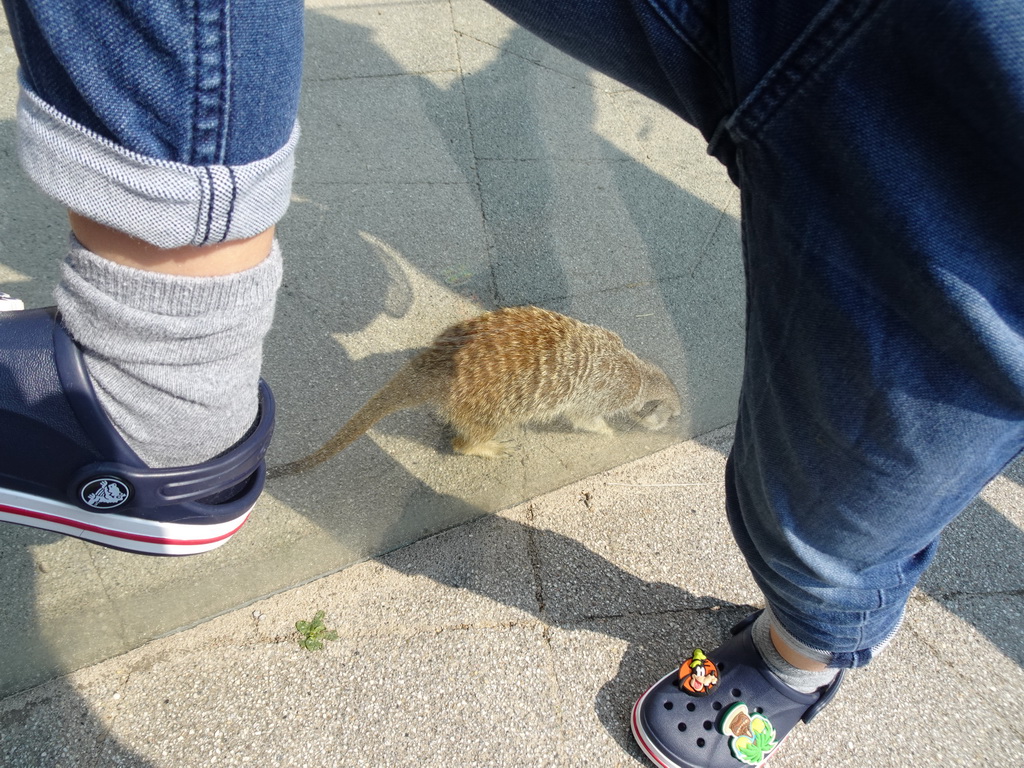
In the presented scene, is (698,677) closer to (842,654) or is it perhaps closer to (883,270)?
(842,654)

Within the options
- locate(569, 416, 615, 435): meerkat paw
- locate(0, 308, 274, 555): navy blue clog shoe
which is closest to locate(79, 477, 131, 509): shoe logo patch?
locate(0, 308, 274, 555): navy blue clog shoe

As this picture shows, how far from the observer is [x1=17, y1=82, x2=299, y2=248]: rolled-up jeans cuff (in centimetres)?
77

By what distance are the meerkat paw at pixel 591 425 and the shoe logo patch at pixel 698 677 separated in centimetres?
116

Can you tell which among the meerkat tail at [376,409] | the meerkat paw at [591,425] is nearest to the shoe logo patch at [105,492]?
the meerkat tail at [376,409]

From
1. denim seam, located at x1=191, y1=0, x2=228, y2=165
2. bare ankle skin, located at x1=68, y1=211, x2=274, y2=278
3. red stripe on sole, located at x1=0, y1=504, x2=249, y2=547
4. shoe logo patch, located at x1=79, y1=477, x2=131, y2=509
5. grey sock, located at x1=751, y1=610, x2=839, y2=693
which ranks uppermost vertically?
→ denim seam, located at x1=191, y1=0, x2=228, y2=165

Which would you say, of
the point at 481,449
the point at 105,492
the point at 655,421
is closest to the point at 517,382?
the point at 481,449

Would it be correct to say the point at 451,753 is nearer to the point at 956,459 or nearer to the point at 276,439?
the point at 276,439

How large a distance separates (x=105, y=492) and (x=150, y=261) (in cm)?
44

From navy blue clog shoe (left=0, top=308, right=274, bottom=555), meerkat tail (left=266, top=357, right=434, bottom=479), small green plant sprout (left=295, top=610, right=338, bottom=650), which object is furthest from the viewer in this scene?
meerkat tail (left=266, top=357, right=434, bottom=479)

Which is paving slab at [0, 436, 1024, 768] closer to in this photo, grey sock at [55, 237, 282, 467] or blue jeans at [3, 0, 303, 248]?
grey sock at [55, 237, 282, 467]

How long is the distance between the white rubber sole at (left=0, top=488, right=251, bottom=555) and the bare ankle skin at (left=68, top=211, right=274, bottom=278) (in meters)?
0.51

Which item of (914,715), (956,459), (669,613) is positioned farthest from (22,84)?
(914,715)

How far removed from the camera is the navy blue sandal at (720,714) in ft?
5.17

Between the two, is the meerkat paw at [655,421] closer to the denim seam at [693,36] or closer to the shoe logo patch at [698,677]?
the shoe logo patch at [698,677]
